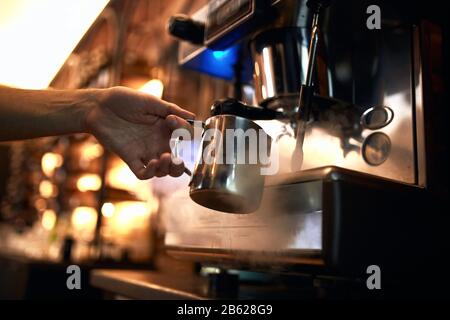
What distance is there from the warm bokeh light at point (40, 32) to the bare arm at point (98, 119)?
882 mm

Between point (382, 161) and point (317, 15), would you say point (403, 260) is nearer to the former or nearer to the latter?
point (382, 161)

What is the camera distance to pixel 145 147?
0.86m

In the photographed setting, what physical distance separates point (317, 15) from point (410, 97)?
0.80ft

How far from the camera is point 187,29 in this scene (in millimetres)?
1009

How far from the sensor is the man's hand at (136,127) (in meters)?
0.79

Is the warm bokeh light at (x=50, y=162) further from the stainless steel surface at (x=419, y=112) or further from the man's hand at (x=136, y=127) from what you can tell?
the stainless steel surface at (x=419, y=112)

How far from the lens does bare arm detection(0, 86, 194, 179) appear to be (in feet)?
2.70

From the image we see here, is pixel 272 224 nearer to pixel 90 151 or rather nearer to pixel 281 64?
pixel 281 64

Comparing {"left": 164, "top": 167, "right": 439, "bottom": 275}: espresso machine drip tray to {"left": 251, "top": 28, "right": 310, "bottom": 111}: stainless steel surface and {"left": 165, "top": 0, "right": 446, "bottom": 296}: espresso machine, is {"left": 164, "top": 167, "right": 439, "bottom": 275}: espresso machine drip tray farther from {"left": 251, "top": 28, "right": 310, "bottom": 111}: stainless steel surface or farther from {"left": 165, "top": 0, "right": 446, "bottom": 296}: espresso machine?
{"left": 251, "top": 28, "right": 310, "bottom": 111}: stainless steel surface

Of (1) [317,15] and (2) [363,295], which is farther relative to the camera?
(2) [363,295]

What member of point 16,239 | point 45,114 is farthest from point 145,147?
point 16,239

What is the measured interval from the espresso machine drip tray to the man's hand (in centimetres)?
18

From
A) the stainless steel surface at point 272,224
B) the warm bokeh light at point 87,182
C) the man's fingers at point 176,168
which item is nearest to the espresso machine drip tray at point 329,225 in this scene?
the stainless steel surface at point 272,224
